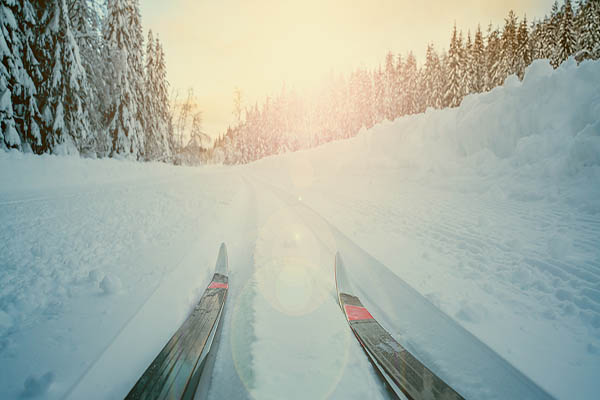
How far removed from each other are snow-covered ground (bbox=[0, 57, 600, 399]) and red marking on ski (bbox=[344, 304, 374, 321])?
0.54 ft

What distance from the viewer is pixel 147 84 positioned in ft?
73.6

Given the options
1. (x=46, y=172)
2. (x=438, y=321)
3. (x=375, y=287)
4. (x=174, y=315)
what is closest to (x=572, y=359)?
(x=438, y=321)

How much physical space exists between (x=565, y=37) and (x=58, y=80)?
5189cm

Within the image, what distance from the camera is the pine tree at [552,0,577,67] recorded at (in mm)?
29984

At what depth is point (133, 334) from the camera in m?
2.13

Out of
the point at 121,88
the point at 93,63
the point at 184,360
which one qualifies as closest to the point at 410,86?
the point at 121,88

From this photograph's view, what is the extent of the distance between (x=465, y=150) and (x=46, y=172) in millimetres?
14699

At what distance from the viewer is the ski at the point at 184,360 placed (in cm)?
157

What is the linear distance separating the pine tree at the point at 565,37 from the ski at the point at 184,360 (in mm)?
49197

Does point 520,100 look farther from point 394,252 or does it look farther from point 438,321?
point 438,321

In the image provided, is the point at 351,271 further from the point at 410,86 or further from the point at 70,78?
the point at 410,86

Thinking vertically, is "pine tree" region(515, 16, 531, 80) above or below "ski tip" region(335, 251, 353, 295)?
above

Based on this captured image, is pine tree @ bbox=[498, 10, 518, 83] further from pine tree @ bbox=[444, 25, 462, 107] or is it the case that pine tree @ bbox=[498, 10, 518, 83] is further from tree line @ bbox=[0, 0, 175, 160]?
tree line @ bbox=[0, 0, 175, 160]

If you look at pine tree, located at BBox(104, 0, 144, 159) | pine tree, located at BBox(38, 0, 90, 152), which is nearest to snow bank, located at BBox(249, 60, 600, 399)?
pine tree, located at BBox(38, 0, 90, 152)
